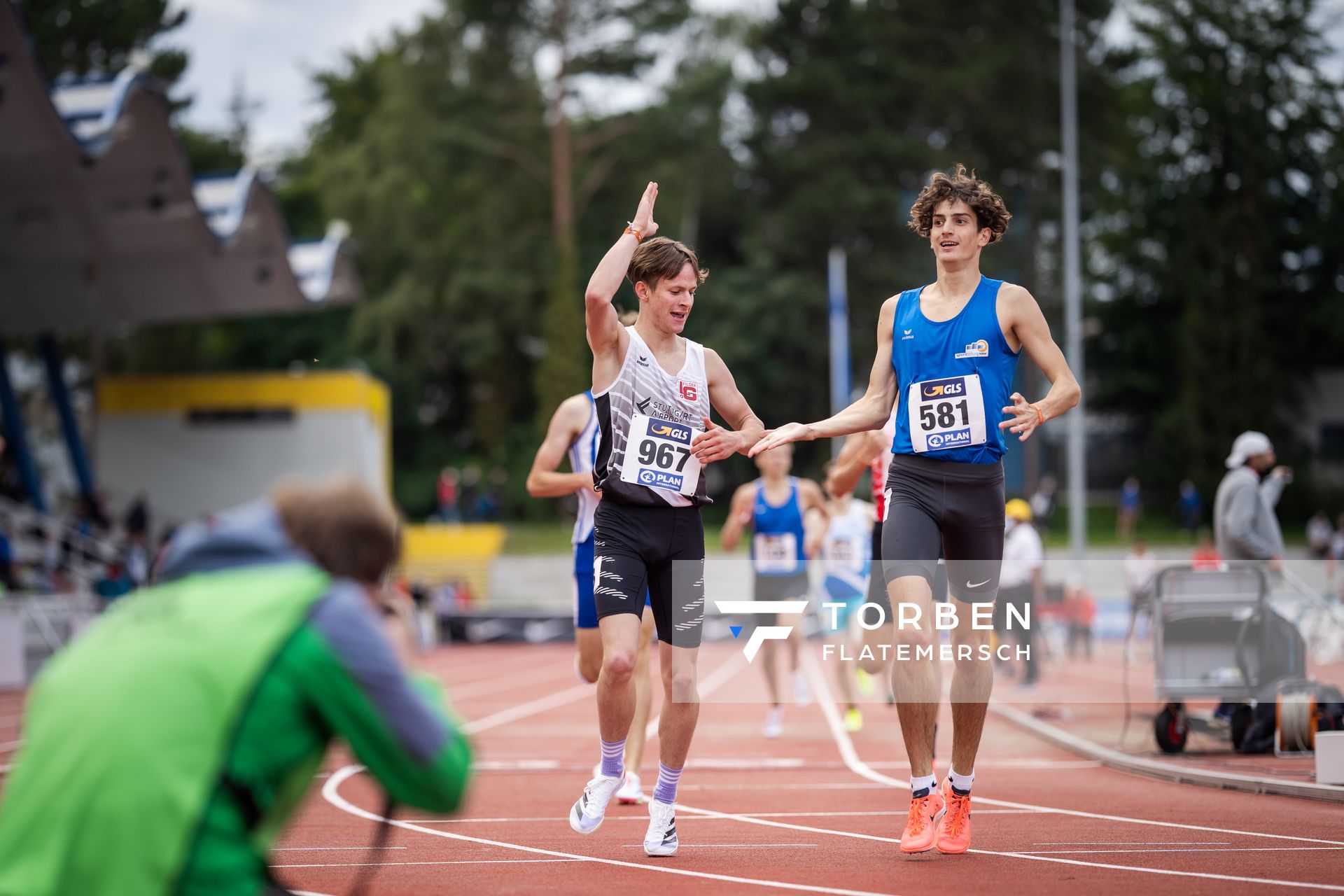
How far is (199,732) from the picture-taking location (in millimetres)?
2516

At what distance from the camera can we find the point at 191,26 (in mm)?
44750

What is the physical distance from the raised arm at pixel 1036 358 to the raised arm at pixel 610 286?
4.90 feet

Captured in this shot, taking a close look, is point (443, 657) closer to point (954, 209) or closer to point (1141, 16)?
point (954, 209)

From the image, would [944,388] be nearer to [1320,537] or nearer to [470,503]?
[470,503]

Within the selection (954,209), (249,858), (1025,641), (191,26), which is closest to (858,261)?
(191,26)

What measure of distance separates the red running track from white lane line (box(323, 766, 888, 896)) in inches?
0.6

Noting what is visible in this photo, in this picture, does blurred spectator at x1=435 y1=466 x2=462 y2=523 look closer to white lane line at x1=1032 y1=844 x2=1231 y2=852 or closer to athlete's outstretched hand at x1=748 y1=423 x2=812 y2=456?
athlete's outstretched hand at x1=748 y1=423 x2=812 y2=456

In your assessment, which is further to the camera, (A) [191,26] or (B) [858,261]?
(B) [858,261]

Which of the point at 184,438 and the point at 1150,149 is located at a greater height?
the point at 1150,149

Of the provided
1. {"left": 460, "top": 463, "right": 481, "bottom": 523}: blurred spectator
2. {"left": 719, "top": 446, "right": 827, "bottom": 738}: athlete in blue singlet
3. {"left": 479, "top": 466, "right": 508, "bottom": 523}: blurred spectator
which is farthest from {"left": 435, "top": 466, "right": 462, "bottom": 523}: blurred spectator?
{"left": 719, "top": 446, "right": 827, "bottom": 738}: athlete in blue singlet

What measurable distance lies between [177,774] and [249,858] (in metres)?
0.25

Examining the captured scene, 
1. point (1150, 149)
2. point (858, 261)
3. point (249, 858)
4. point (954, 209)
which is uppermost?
→ point (1150, 149)

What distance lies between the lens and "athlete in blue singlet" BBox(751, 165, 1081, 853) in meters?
5.57

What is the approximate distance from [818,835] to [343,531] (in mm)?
3942
